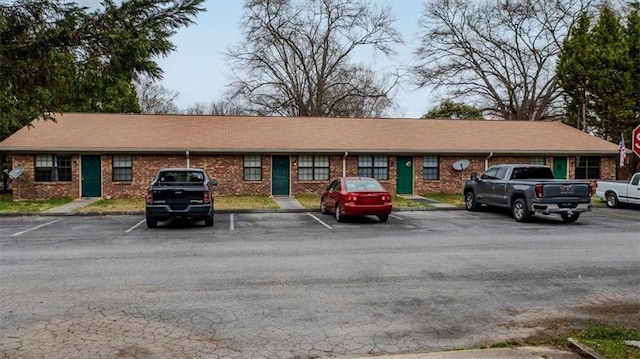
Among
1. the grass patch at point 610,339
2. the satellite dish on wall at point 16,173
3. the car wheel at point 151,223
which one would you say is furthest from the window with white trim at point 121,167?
the grass patch at point 610,339

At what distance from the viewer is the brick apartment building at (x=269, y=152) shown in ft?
74.2

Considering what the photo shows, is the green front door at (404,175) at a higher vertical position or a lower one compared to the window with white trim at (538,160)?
lower

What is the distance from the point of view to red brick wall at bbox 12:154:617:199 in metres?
22.5

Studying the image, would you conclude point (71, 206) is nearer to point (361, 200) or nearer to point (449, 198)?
point (361, 200)

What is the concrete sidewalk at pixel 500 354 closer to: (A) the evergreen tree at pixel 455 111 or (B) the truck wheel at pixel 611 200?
(B) the truck wheel at pixel 611 200

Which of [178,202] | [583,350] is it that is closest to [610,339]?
[583,350]

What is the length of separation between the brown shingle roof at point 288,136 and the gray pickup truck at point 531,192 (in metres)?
7.22

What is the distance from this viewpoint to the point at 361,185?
15.7 metres

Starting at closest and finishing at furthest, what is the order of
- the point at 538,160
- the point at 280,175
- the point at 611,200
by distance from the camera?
the point at 611,200 → the point at 280,175 → the point at 538,160

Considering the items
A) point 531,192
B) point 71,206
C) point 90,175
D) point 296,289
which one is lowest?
point 296,289

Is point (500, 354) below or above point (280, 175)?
below

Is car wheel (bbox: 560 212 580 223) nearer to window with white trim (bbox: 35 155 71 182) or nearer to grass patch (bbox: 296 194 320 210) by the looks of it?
grass patch (bbox: 296 194 320 210)

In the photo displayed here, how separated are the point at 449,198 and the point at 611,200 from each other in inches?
269

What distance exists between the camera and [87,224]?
14914 mm
